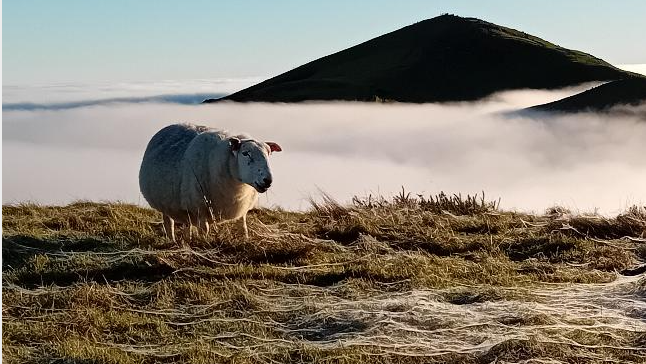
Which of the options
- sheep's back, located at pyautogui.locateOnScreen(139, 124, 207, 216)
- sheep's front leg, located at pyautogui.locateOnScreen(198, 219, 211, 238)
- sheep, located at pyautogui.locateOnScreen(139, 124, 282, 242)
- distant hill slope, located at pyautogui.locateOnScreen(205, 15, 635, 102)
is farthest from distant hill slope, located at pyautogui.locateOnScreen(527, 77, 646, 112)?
sheep's front leg, located at pyautogui.locateOnScreen(198, 219, 211, 238)

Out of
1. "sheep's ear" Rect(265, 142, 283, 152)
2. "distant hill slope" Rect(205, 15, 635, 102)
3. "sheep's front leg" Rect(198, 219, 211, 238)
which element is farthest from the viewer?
"distant hill slope" Rect(205, 15, 635, 102)

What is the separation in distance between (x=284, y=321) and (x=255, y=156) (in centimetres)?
274

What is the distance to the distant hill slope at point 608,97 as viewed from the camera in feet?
138

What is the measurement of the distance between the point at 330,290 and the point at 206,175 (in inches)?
104

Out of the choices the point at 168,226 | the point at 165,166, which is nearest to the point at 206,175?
the point at 165,166

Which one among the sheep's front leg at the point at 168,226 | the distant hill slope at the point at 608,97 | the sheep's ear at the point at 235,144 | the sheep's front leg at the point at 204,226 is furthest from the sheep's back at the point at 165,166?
the distant hill slope at the point at 608,97

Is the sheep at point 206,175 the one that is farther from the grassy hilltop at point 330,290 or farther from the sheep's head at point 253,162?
the grassy hilltop at point 330,290

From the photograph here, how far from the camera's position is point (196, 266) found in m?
8.85

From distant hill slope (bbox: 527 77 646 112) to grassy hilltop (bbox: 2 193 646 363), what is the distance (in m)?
31.9

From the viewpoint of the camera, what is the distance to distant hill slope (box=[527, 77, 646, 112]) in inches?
1660

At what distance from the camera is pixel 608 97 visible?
43.3 m

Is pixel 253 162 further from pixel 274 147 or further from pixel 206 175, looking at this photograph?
pixel 206 175

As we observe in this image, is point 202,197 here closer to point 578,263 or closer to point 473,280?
point 473,280

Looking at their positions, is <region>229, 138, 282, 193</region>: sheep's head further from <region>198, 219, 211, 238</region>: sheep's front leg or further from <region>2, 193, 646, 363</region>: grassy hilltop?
<region>198, 219, 211, 238</region>: sheep's front leg
